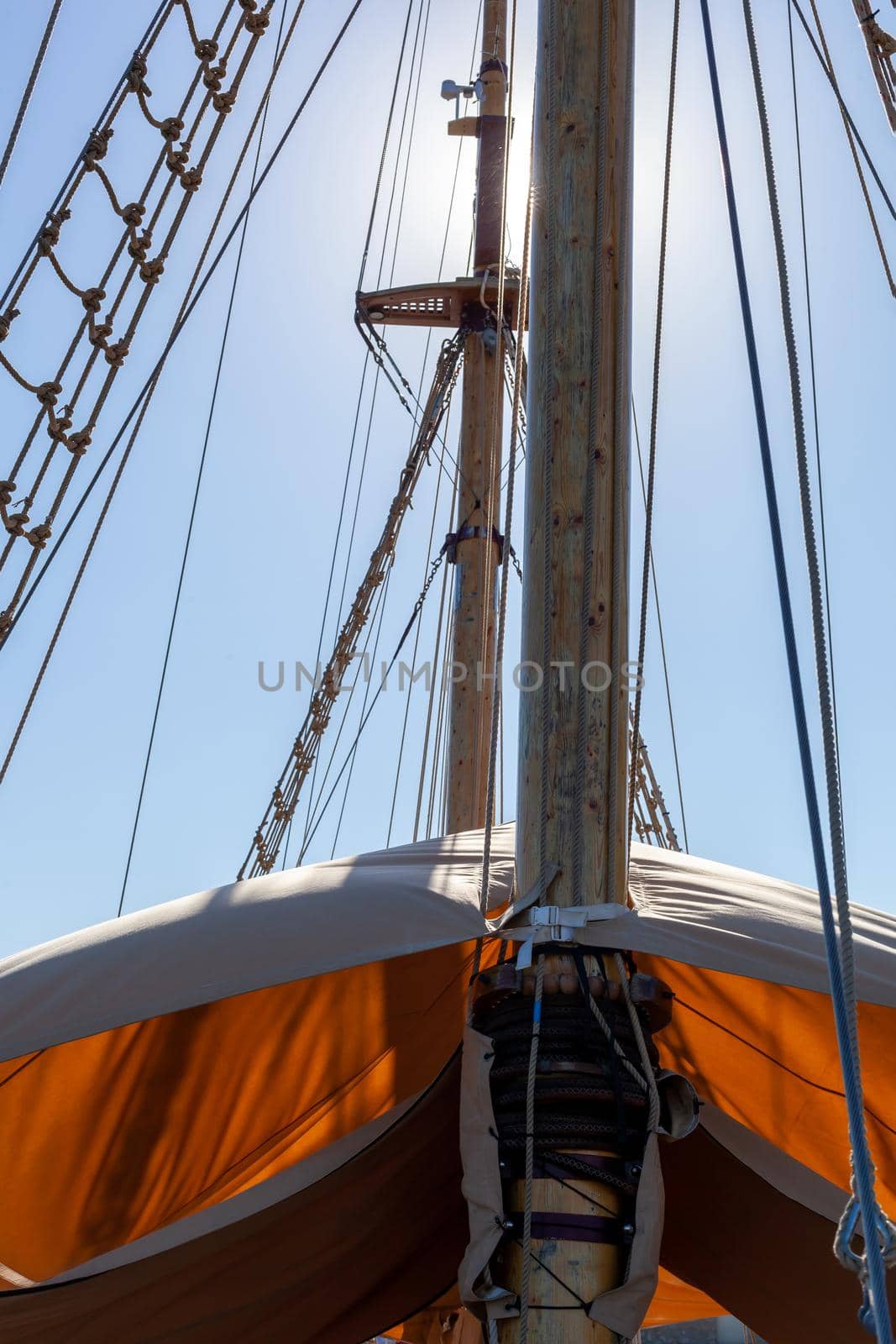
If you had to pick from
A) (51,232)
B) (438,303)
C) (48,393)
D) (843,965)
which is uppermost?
(438,303)

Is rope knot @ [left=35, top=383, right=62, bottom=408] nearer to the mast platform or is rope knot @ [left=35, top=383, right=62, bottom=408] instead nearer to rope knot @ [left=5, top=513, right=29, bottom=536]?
rope knot @ [left=5, top=513, right=29, bottom=536]

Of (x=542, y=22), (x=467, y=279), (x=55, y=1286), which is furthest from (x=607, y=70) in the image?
(x=467, y=279)

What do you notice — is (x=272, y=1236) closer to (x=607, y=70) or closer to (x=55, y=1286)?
(x=55, y=1286)

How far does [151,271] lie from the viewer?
203 inches

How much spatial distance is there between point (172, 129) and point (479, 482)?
3.64m

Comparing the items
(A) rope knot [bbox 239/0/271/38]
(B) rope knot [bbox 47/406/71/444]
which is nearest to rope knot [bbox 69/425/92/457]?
(B) rope knot [bbox 47/406/71/444]

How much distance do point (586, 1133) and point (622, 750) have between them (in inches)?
33.8

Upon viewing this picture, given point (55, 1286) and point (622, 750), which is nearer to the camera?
point (622, 750)

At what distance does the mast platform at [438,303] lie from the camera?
8.80 meters

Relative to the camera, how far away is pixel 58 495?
490 centimetres

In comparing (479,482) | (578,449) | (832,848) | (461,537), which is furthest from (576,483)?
(479,482)

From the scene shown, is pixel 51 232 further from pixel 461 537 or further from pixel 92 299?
pixel 461 537

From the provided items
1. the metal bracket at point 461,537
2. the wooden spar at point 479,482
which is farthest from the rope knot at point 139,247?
the metal bracket at point 461,537

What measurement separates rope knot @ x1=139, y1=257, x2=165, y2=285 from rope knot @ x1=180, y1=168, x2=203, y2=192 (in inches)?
15.8
